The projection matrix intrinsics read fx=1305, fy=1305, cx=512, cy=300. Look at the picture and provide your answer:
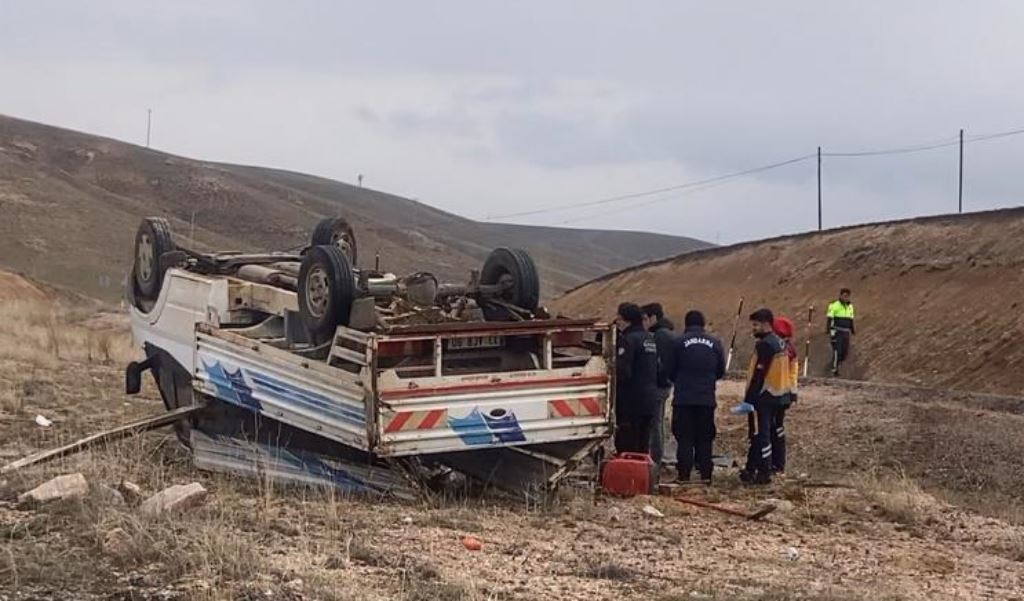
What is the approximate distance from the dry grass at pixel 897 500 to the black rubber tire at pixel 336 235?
5103 millimetres

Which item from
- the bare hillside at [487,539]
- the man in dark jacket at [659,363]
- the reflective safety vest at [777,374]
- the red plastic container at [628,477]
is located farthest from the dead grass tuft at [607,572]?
the reflective safety vest at [777,374]

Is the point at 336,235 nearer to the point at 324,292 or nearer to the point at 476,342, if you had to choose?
the point at 324,292

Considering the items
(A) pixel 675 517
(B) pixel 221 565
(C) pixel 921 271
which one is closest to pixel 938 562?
(A) pixel 675 517

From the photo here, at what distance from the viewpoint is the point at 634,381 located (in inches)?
421

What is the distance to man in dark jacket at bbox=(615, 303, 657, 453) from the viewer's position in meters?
10.7

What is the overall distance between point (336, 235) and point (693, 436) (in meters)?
3.91

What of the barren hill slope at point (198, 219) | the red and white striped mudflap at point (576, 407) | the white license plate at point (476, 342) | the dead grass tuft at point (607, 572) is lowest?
the dead grass tuft at point (607, 572)

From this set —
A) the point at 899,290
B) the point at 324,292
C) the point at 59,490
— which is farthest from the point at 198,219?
the point at 59,490

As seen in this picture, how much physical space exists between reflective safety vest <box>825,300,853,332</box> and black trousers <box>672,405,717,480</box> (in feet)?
43.0

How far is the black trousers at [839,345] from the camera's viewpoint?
2398 centimetres

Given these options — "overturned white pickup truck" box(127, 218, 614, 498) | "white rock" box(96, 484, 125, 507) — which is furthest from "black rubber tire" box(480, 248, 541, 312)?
"white rock" box(96, 484, 125, 507)

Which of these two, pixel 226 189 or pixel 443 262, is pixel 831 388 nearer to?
pixel 443 262

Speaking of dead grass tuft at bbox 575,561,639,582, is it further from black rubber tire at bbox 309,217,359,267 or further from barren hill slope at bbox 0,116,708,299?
barren hill slope at bbox 0,116,708,299

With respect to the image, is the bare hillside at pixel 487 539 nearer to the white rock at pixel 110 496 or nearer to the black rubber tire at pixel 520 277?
the white rock at pixel 110 496
